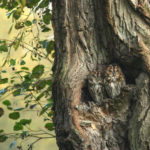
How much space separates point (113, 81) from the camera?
1.28m

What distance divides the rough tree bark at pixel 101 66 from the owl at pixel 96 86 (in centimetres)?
3

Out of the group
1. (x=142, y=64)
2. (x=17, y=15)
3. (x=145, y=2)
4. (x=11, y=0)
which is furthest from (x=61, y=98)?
(x=11, y=0)

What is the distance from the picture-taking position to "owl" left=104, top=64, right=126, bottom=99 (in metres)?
1.27

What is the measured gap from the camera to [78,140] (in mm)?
1175

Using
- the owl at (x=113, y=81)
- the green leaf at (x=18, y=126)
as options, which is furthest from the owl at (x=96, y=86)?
the green leaf at (x=18, y=126)

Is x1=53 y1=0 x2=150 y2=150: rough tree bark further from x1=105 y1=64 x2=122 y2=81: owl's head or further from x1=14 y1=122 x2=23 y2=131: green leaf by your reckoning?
x1=14 y1=122 x2=23 y2=131: green leaf

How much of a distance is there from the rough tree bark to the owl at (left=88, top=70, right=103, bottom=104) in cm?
3

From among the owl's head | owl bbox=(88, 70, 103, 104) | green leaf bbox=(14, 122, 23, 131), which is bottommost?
green leaf bbox=(14, 122, 23, 131)

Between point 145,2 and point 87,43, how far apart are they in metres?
0.29

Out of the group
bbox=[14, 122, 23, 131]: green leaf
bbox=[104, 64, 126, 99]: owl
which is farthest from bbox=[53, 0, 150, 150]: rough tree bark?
bbox=[14, 122, 23, 131]: green leaf

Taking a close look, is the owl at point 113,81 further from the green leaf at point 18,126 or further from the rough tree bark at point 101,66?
the green leaf at point 18,126

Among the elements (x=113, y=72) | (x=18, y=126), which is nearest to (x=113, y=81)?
(x=113, y=72)

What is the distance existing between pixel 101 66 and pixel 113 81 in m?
0.11

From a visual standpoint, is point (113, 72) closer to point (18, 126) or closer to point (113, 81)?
point (113, 81)
